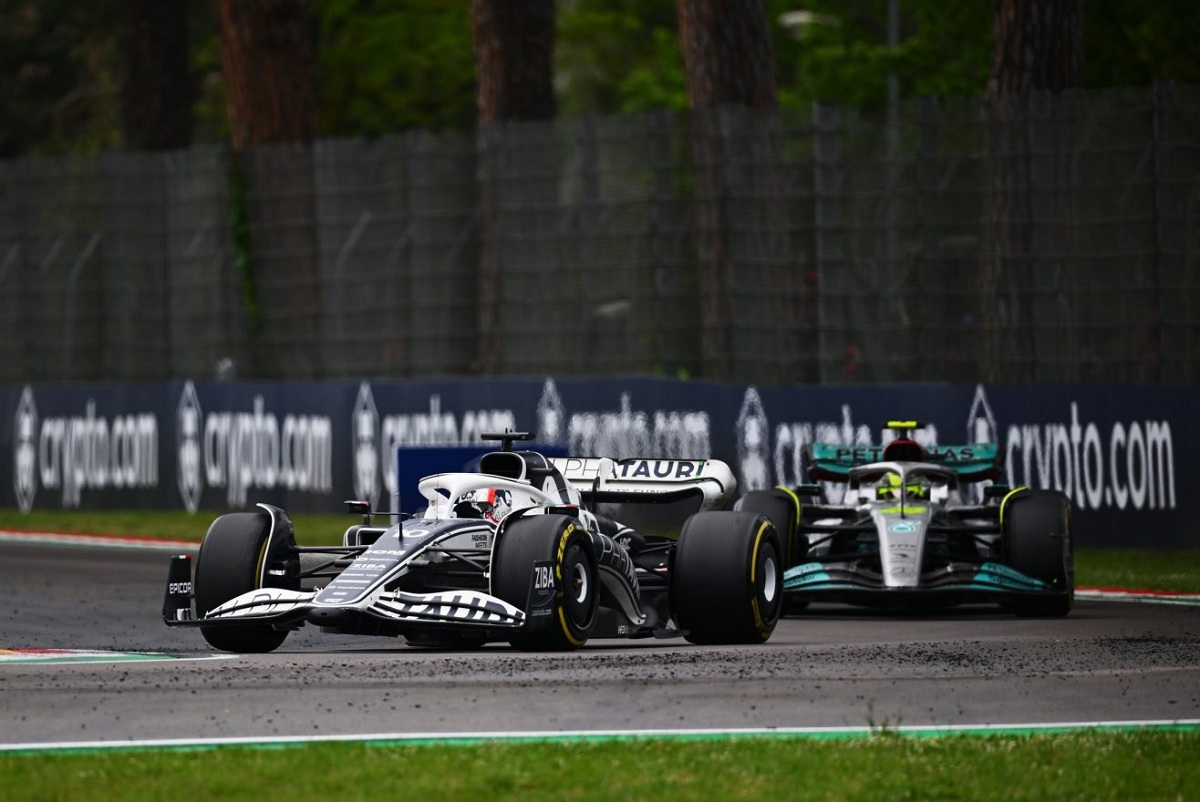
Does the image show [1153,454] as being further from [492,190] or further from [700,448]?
[492,190]

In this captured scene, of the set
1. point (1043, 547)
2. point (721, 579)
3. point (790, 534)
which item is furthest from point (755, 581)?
point (790, 534)

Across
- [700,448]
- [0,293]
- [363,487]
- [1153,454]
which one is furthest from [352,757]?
[0,293]

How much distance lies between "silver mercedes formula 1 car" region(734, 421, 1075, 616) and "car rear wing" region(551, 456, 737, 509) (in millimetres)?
1552

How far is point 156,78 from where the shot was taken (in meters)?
40.3

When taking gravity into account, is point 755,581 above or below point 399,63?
below

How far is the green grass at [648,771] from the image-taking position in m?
7.71

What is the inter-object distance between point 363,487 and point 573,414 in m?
2.88

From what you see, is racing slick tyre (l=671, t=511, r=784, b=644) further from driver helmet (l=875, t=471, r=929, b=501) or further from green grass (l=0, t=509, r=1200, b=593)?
green grass (l=0, t=509, r=1200, b=593)

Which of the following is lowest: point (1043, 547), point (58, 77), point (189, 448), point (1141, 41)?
point (189, 448)

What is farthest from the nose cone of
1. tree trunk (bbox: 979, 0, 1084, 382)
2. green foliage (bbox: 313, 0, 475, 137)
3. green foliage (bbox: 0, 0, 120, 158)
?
green foliage (bbox: 0, 0, 120, 158)

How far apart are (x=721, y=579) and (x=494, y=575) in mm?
1696

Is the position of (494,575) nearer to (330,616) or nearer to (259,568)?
(330,616)

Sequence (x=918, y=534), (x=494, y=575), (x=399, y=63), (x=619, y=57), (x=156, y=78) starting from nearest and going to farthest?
(x=494, y=575) < (x=918, y=534) < (x=156, y=78) < (x=399, y=63) < (x=619, y=57)

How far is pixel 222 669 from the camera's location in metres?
11.4
